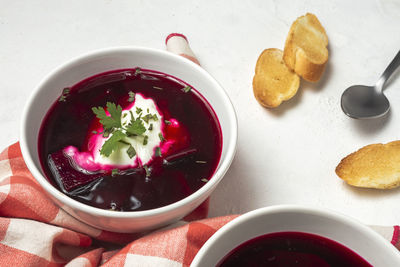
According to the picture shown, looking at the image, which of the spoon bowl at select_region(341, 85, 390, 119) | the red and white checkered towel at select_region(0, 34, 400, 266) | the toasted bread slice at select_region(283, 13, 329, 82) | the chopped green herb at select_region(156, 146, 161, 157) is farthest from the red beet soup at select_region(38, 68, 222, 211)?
the spoon bowl at select_region(341, 85, 390, 119)

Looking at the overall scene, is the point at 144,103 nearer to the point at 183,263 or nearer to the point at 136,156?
the point at 136,156

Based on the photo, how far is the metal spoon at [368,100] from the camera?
7.06 feet

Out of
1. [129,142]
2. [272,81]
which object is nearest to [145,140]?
[129,142]

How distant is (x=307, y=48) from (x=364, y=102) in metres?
0.33

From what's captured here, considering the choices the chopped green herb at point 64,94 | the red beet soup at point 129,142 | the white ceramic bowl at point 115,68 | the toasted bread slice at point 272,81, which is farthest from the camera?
the toasted bread slice at point 272,81

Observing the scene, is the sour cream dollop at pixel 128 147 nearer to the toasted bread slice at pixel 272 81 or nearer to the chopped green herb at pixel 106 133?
the chopped green herb at pixel 106 133

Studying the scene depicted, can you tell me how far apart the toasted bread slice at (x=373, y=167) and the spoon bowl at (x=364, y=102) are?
18 cm

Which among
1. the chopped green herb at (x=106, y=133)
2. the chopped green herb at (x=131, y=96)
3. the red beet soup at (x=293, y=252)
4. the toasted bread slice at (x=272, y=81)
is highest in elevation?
the chopped green herb at (x=131, y=96)

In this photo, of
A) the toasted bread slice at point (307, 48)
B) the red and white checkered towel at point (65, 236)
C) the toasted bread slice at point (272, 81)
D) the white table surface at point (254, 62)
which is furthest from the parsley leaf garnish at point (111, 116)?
the toasted bread slice at point (307, 48)

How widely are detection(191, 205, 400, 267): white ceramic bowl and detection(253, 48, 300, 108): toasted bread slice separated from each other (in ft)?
2.54

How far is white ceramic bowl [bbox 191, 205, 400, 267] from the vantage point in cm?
135

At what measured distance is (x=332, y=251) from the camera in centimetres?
146

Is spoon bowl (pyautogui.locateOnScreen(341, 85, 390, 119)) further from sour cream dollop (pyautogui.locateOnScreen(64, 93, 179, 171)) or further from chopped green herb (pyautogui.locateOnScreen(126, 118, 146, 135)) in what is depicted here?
chopped green herb (pyautogui.locateOnScreen(126, 118, 146, 135))

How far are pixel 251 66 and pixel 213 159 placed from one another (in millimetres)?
702
